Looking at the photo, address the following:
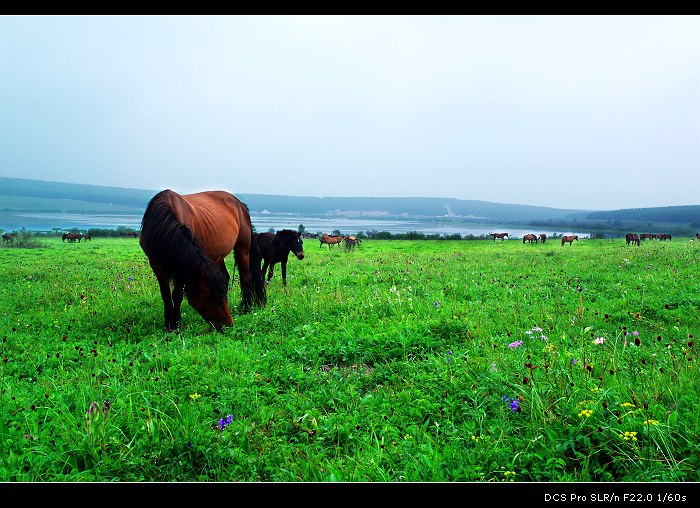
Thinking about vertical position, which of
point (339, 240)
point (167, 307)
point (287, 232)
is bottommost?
point (167, 307)

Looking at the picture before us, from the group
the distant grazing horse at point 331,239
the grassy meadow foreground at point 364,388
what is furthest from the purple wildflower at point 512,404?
the distant grazing horse at point 331,239

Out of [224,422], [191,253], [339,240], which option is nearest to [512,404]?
[224,422]

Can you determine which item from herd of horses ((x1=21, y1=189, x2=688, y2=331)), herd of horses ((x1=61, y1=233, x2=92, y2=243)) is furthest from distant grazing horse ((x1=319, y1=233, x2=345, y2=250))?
A: herd of horses ((x1=21, y1=189, x2=688, y2=331))

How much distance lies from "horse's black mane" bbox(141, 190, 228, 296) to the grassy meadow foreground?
0.80m

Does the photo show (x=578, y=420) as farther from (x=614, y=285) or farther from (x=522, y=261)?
(x=522, y=261)

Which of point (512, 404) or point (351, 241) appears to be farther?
point (351, 241)

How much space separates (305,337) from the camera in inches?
199

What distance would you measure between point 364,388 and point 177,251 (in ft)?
10.7

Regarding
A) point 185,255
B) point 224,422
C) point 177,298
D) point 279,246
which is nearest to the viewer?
point 224,422

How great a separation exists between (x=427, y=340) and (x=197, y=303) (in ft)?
10.8

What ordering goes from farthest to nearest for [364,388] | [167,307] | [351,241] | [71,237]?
[351,241] < [71,237] < [167,307] < [364,388]

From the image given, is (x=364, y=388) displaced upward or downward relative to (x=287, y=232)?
downward

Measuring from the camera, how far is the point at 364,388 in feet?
12.6

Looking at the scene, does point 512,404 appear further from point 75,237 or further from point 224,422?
point 75,237
